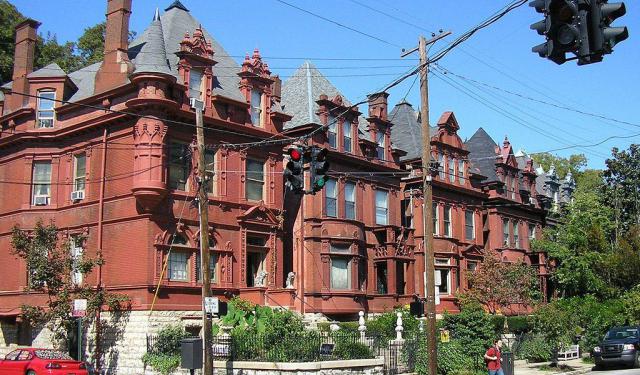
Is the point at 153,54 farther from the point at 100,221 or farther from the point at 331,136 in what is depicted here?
the point at 331,136

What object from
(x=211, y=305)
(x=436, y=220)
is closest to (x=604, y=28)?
(x=211, y=305)

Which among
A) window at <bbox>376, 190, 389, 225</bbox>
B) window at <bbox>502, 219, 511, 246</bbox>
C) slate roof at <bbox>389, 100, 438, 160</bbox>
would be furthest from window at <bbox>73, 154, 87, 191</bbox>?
window at <bbox>502, 219, 511, 246</bbox>

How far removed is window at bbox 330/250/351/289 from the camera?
35875mm

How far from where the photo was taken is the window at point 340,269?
35.9 meters

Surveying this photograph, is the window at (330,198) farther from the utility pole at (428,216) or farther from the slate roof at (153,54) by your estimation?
the utility pole at (428,216)

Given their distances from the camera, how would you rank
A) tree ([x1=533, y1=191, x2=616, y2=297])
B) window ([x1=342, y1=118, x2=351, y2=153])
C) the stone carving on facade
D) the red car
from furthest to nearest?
tree ([x1=533, y1=191, x2=616, y2=297]), window ([x1=342, y1=118, x2=351, y2=153]), the stone carving on facade, the red car

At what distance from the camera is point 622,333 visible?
107 feet

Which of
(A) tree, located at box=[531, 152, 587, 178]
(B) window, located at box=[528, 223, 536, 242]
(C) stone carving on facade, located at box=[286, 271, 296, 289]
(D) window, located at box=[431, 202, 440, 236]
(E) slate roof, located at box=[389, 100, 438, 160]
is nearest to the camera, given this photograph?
(C) stone carving on facade, located at box=[286, 271, 296, 289]

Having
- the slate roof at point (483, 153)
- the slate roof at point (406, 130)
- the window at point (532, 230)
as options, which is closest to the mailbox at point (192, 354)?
the slate roof at point (406, 130)

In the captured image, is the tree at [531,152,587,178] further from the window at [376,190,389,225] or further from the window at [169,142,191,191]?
the window at [169,142,191,191]

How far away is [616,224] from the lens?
54656mm

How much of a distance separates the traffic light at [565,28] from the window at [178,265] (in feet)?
74.8

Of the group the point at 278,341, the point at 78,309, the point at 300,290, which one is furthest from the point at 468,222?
the point at 78,309

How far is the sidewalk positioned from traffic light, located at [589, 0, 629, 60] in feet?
76.1
